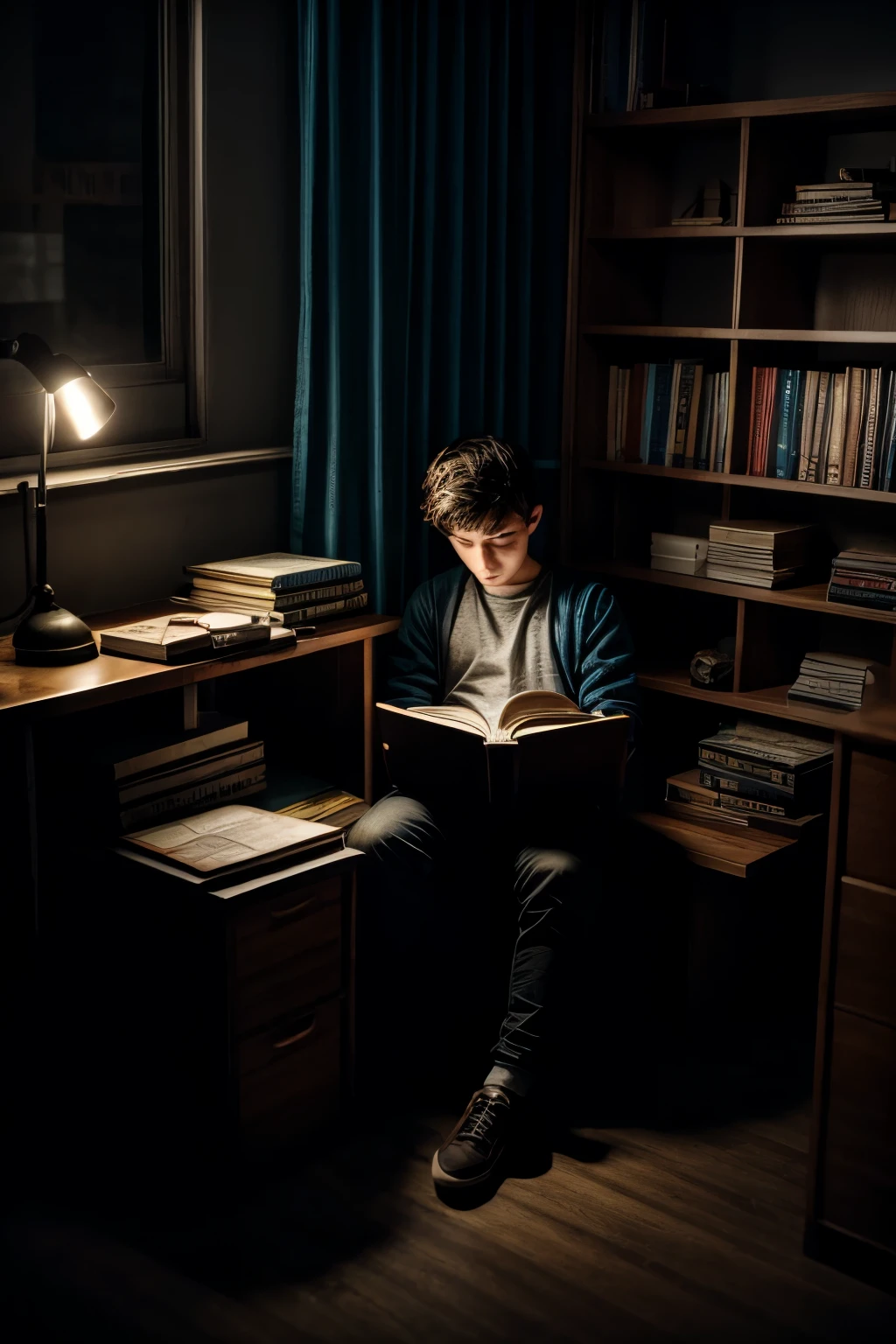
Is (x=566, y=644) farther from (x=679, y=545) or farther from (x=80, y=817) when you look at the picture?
(x=80, y=817)

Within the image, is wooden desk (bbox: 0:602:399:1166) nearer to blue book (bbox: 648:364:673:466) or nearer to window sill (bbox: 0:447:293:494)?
window sill (bbox: 0:447:293:494)

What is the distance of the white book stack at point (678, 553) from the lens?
2.95 meters

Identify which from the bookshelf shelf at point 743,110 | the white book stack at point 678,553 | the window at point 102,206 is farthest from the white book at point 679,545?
the window at point 102,206

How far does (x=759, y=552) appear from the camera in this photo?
2.82 meters

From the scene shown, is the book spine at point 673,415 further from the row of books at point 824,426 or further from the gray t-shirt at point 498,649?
the gray t-shirt at point 498,649

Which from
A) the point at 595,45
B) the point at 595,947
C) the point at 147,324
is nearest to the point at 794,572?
the point at 595,947

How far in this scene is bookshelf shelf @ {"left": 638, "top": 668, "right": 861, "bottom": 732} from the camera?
277 cm

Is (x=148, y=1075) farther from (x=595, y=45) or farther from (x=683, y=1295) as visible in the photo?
(x=595, y=45)

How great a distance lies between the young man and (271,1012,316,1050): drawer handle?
297mm

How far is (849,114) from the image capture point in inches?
103

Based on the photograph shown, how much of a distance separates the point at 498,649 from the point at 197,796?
2.27ft

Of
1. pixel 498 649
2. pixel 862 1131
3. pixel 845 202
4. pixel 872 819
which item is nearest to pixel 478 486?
pixel 498 649

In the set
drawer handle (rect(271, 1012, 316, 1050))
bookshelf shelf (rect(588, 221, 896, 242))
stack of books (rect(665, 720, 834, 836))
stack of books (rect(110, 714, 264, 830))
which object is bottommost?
drawer handle (rect(271, 1012, 316, 1050))

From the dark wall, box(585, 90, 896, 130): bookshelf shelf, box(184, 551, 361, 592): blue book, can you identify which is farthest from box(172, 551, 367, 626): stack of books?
box(585, 90, 896, 130): bookshelf shelf
